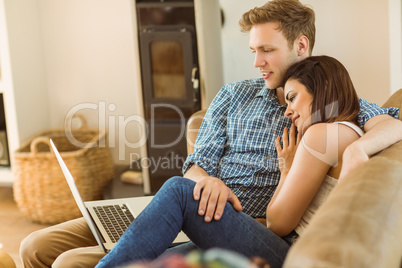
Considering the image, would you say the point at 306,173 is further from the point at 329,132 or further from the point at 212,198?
the point at 212,198

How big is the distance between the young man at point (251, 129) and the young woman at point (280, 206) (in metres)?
0.16

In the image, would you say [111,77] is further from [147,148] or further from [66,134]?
[147,148]

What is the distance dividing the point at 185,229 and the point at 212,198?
120 millimetres

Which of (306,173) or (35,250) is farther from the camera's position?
(35,250)

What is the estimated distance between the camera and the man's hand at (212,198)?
1.45m

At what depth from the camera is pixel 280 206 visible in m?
1.55

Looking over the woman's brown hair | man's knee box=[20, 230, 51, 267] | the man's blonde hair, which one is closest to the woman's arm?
the woman's brown hair

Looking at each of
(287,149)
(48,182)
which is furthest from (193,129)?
(48,182)

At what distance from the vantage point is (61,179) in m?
3.16

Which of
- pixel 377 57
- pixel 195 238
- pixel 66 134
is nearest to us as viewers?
pixel 195 238

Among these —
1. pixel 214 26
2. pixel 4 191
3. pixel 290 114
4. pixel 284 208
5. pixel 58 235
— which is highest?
pixel 214 26

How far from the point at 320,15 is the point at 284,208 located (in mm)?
1784

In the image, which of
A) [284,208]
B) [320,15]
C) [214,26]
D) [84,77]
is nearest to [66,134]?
[84,77]

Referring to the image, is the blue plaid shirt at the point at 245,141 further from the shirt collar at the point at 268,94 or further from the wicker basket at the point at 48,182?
the wicker basket at the point at 48,182
